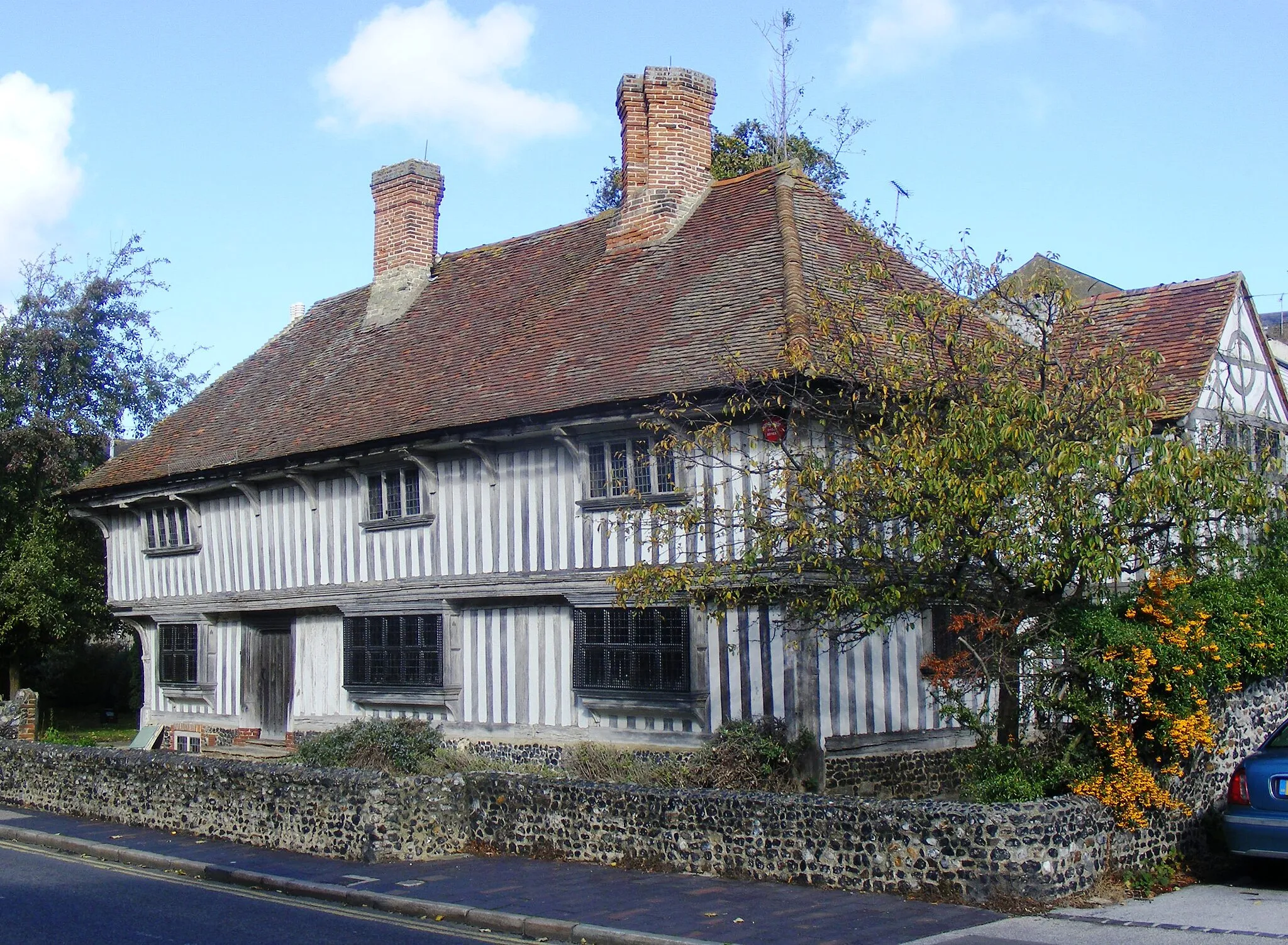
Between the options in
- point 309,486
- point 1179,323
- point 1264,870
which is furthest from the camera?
point 309,486

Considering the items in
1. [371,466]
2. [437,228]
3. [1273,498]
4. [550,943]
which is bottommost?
[550,943]

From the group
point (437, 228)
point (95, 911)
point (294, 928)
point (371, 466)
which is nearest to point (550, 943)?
point (294, 928)

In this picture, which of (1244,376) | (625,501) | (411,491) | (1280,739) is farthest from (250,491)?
(1280,739)

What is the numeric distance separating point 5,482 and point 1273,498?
24.7 metres

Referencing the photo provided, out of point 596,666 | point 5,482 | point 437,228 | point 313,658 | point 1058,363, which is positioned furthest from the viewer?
point 5,482

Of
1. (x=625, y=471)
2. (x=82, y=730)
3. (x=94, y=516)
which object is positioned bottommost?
(x=82, y=730)

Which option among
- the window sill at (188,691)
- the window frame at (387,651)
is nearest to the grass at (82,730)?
the window sill at (188,691)

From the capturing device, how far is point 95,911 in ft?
32.6

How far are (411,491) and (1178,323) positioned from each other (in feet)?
35.3

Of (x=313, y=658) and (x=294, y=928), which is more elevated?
(x=313, y=658)

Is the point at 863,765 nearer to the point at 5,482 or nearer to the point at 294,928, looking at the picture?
the point at 294,928

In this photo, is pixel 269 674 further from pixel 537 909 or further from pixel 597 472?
pixel 537 909

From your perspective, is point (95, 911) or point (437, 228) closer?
point (95, 911)

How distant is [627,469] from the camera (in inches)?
589
